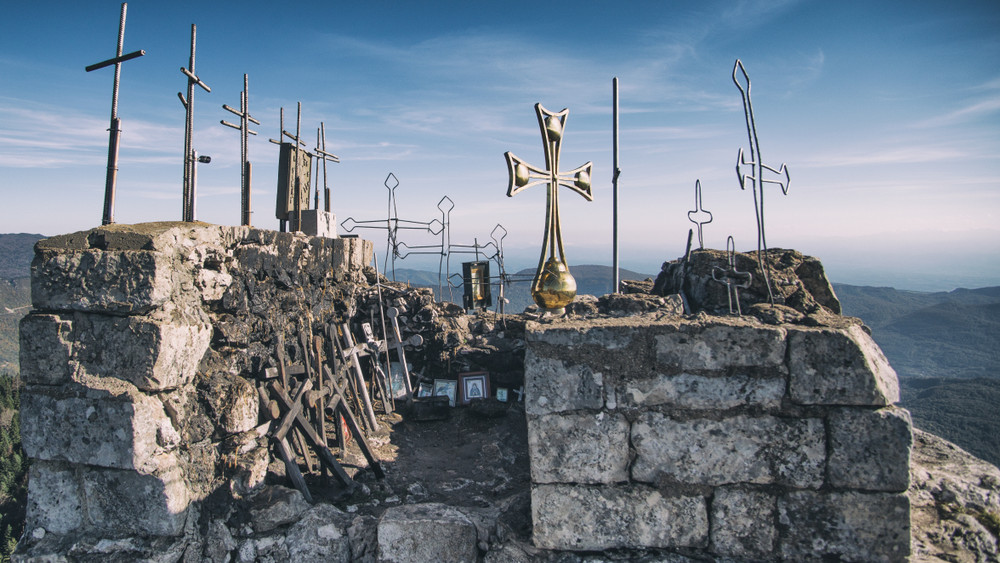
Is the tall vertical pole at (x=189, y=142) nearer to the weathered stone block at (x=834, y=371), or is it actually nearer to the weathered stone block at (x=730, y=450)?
the weathered stone block at (x=730, y=450)

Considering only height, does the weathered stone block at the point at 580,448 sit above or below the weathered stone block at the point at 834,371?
below

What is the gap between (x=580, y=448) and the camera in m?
3.12

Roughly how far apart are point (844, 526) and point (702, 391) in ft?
3.35

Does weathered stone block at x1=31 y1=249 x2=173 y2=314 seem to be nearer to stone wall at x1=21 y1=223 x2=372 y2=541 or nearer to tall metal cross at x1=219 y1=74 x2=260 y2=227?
stone wall at x1=21 y1=223 x2=372 y2=541

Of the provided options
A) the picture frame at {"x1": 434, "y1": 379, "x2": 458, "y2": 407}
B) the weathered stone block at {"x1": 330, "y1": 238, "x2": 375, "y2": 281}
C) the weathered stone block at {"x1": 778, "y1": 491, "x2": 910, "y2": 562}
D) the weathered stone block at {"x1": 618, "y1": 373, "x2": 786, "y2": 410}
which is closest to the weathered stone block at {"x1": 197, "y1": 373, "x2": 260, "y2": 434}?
the weathered stone block at {"x1": 330, "y1": 238, "x2": 375, "y2": 281}

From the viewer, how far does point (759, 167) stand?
12.1 ft

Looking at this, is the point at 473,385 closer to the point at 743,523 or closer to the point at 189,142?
the point at 189,142

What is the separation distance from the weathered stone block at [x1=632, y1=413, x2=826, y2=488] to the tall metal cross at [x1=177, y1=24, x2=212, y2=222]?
530 centimetres

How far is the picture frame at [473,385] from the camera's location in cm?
834

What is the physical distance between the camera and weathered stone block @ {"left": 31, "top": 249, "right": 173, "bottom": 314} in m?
3.73

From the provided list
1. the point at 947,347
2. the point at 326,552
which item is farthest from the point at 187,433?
the point at 947,347

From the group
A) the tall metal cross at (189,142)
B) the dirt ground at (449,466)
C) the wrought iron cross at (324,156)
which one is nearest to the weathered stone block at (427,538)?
the dirt ground at (449,466)

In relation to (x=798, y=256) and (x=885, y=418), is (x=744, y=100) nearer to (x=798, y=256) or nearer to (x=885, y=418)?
(x=885, y=418)

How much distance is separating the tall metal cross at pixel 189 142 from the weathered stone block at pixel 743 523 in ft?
18.9
